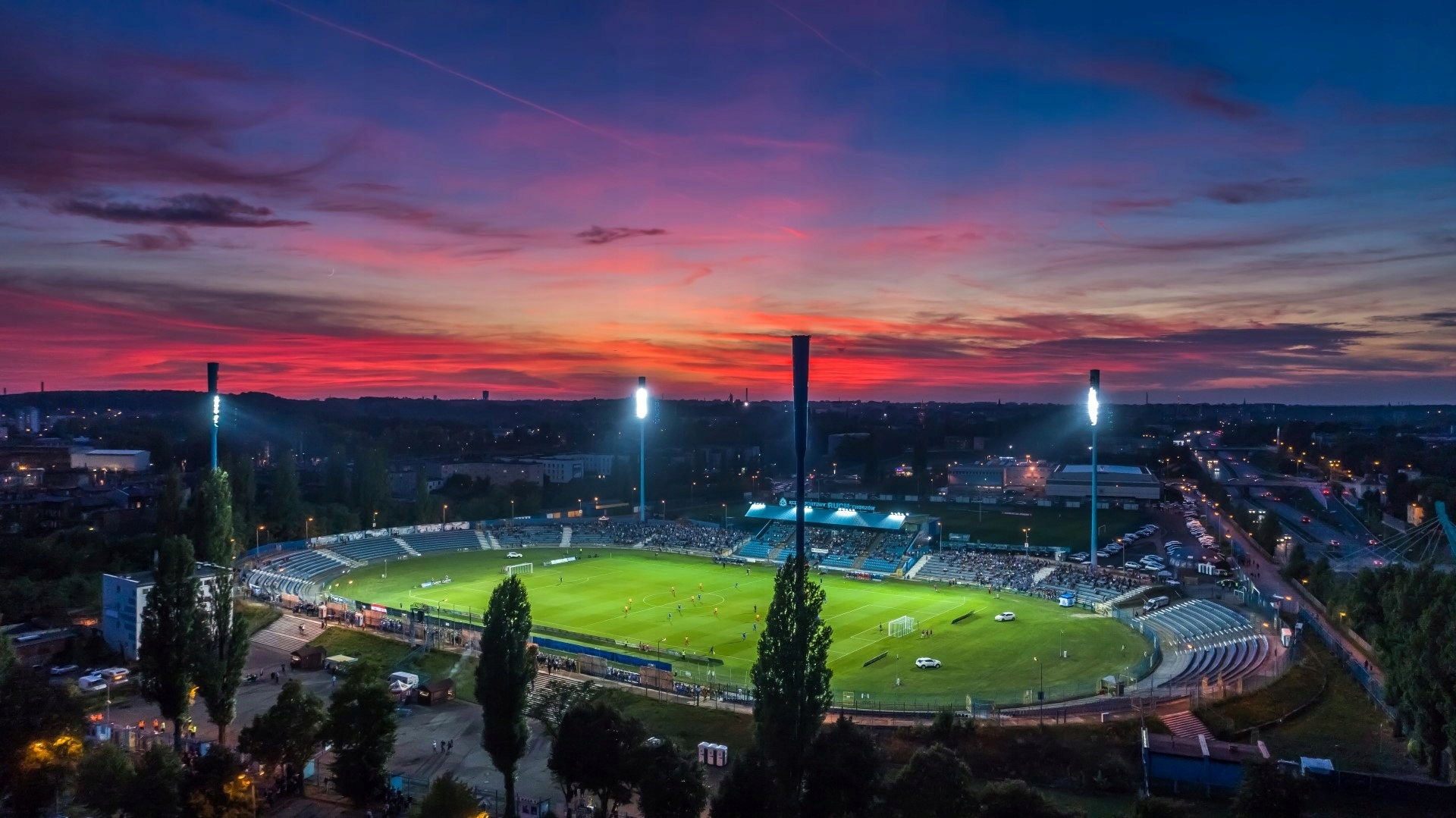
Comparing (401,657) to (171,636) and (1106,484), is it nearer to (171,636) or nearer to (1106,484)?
(171,636)

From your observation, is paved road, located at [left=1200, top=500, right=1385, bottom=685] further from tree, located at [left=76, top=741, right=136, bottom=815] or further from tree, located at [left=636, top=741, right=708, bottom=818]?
tree, located at [left=76, top=741, right=136, bottom=815]

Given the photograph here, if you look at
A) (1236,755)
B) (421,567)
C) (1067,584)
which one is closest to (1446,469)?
(1067,584)

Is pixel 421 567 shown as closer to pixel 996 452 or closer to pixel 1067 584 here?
pixel 1067 584

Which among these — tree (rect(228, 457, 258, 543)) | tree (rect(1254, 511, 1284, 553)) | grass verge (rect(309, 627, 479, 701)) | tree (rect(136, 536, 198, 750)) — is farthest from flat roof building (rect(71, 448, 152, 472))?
tree (rect(1254, 511, 1284, 553))

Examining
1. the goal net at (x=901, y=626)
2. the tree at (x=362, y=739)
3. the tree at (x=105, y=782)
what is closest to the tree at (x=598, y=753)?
the tree at (x=362, y=739)

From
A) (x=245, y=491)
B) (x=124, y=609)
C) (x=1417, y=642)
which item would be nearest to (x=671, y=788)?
(x=1417, y=642)

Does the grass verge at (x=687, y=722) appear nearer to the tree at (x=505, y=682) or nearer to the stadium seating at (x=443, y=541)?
the tree at (x=505, y=682)
